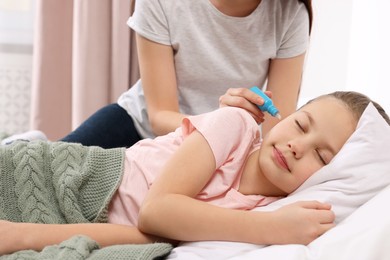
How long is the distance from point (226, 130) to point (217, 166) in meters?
0.08

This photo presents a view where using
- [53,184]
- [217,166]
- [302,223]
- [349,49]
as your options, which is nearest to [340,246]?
[302,223]

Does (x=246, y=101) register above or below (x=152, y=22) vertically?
below

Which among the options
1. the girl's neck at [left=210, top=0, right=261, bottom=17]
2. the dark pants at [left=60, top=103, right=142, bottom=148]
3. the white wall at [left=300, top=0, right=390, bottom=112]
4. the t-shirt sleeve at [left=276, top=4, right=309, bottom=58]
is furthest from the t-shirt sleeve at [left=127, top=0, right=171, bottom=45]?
the white wall at [left=300, top=0, right=390, bottom=112]

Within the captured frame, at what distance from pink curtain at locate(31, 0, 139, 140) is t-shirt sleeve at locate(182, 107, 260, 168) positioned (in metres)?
1.40

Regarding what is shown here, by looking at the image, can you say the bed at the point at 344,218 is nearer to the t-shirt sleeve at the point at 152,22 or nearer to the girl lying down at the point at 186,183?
the girl lying down at the point at 186,183

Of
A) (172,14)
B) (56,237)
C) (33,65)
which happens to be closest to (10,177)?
(56,237)

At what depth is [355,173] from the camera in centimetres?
97

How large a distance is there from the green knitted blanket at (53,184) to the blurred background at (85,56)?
1.39m

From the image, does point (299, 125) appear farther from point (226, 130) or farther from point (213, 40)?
point (213, 40)

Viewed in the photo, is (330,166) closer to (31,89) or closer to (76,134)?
(76,134)

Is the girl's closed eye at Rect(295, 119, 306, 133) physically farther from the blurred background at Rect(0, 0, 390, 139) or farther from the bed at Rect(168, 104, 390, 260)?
the blurred background at Rect(0, 0, 390, 139)

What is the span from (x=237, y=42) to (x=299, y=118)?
1.98 ft

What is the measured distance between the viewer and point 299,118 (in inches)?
42.5

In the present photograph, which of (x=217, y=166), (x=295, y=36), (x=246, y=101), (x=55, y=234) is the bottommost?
(x=55, y=234)
